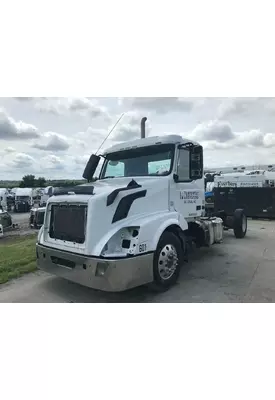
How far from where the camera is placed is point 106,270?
335 centimetres

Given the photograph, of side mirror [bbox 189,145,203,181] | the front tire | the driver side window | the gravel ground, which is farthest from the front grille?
side mirror [bbox 189,145,203,181]

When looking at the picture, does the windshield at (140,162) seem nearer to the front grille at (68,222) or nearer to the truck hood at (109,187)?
the truck hood at (109,187)

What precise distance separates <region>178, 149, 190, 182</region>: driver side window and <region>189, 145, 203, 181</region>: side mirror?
0.21 feet

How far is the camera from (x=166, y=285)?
4066 millimetres

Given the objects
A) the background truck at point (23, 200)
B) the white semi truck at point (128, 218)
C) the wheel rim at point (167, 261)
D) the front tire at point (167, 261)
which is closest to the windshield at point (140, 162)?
the white semi truck at point (128, 218)

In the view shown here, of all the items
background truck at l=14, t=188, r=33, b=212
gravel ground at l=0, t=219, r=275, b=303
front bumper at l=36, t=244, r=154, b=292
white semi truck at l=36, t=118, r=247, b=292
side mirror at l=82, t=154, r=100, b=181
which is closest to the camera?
front bumper at l=36, t=244, r=154, b=292

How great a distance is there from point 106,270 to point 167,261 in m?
1.12

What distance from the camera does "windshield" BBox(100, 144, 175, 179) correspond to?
466 centimetres

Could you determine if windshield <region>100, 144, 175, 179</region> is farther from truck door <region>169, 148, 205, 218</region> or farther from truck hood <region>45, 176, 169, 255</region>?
truck hood <region>45, 176, 169, 255</region>

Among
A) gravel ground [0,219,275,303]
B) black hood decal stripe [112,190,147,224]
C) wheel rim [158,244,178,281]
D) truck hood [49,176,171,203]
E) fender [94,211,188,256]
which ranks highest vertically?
truck hood [49,176,171,203]

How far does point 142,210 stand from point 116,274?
1082mm

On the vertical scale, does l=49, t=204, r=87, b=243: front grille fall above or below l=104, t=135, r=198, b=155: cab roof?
below

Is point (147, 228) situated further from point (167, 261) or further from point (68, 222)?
point (68, 222)

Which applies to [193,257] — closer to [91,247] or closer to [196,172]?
[196,172]
